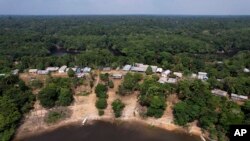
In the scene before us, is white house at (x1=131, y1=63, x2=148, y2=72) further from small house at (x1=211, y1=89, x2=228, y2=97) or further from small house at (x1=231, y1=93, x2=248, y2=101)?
small house at (x1=231, y1=93, x2=248, y2=101)

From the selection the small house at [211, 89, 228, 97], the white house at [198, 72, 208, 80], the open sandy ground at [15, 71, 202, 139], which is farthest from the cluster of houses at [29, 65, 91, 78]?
the small house at [211, 89, 228, 97]

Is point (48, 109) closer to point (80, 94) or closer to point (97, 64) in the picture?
point (80, 94)

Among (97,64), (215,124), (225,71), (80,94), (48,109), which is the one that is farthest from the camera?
(97,64)

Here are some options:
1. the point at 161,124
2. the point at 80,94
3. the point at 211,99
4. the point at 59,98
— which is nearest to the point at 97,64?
the point at 80,94

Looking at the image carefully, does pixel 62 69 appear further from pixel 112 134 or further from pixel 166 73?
pixel 112 134

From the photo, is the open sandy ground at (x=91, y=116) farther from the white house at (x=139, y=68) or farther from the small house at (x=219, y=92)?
the white house at (x=139, y=68)

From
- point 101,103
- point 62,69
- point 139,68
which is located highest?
point 139,68

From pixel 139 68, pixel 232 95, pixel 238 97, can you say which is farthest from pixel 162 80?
pixel 238 97

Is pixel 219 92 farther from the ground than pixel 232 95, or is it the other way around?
pixel 219 92

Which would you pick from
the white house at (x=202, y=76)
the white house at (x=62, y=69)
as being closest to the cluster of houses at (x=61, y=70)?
the white house at (x=62, y=69)
